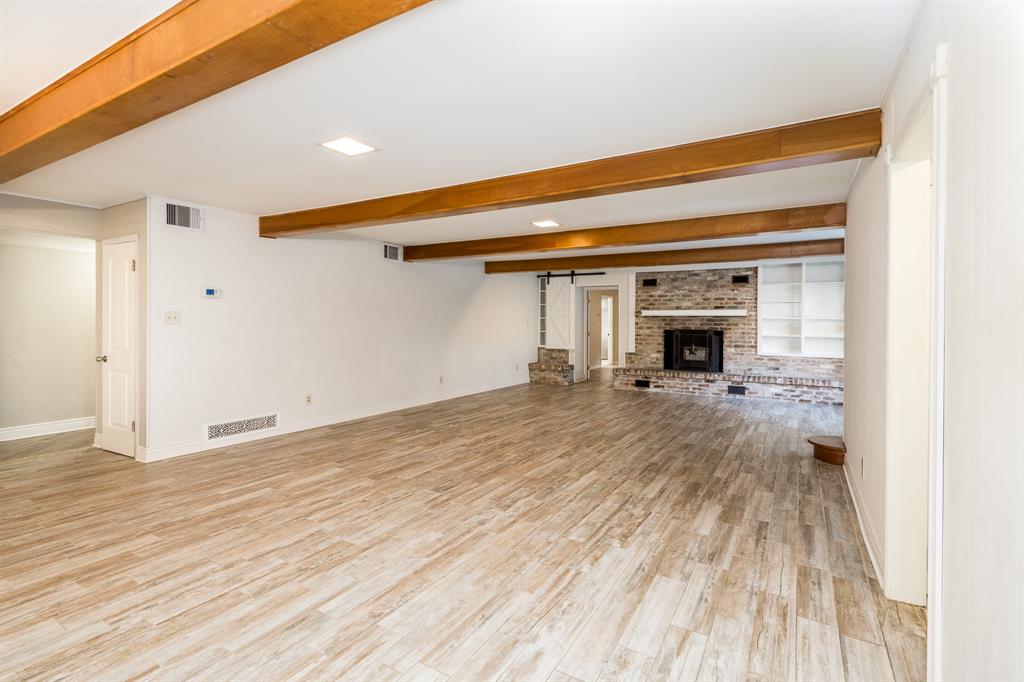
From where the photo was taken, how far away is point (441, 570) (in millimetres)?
2838

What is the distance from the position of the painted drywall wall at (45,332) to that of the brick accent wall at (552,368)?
7.75 m

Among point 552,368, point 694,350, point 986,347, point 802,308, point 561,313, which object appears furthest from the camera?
point 561,313

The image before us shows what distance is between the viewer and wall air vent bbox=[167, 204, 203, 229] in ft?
16.7

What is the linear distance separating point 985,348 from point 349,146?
131 inches

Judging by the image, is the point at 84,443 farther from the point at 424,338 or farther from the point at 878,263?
the point at 878,263

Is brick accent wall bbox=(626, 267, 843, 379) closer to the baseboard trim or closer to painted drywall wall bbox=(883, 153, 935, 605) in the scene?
the baseboard trim

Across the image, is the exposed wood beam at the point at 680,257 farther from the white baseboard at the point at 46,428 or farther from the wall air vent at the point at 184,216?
the white baseboard at the point at 46,428

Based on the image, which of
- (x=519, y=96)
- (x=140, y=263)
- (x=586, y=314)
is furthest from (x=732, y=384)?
(x=140, y=263)

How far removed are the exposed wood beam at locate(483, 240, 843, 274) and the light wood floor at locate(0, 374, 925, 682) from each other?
3.32 metres

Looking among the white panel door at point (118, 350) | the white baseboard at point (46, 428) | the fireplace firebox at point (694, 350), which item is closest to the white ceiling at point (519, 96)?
the white panel door at point (118, 350)

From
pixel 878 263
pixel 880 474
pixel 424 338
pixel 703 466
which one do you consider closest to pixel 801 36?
pixel 878 263

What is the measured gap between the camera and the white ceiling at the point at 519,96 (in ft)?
6.29

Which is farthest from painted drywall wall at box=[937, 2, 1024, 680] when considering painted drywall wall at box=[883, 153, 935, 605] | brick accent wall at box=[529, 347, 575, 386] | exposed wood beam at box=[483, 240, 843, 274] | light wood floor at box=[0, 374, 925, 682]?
brick accent wall at box=[529, 347, 575, 386]

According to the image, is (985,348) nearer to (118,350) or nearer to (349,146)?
(349,146)
